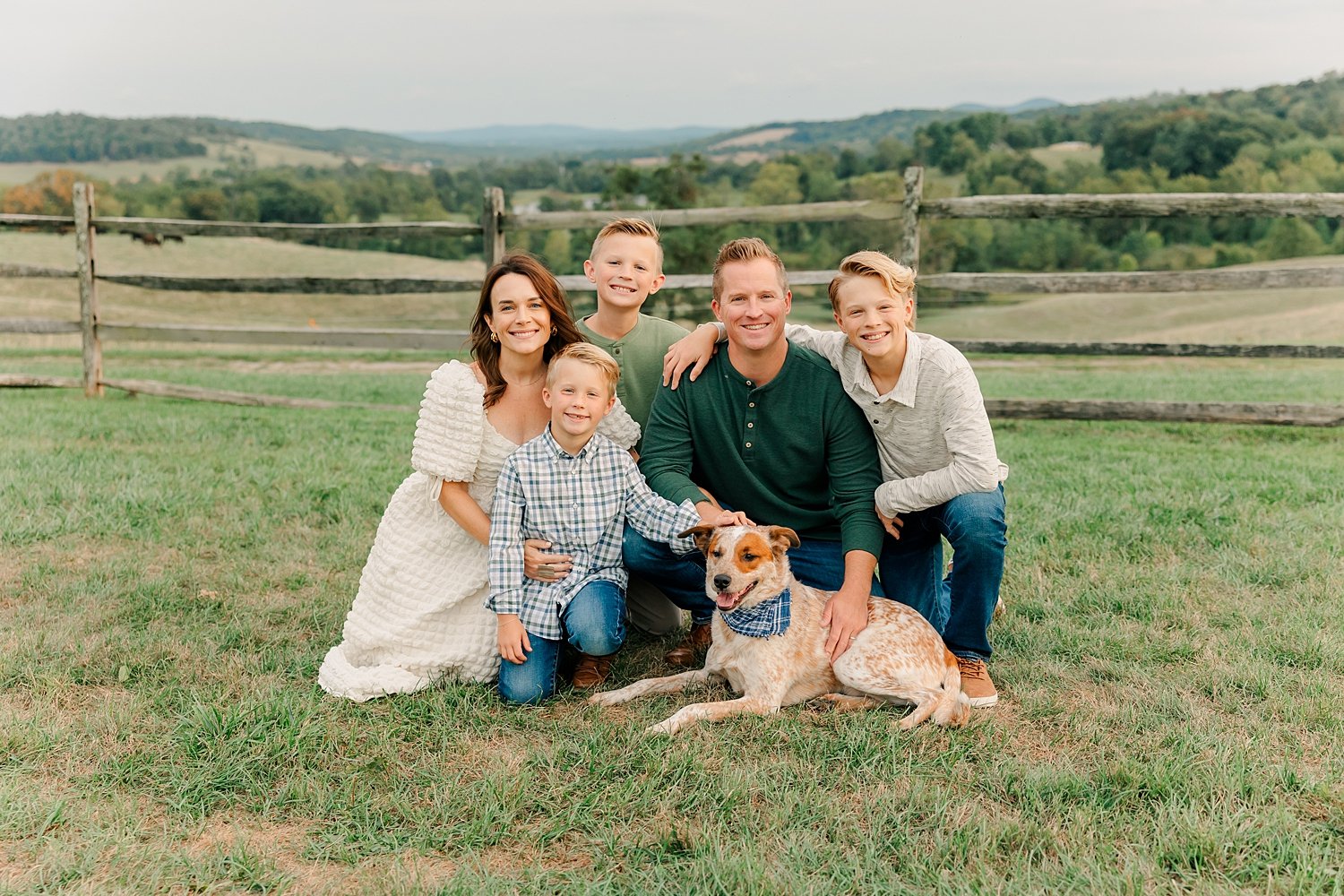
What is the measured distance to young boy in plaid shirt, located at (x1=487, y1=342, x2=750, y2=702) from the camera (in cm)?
344

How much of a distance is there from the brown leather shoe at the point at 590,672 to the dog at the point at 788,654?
0.53ft

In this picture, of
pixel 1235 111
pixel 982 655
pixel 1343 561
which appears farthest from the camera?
pixel 1235 111

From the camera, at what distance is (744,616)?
3.37 m

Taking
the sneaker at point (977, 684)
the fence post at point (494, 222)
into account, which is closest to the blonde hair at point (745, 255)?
the sneaker at point (977, 684)

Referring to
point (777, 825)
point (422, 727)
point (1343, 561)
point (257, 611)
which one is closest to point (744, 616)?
point (777, 825)

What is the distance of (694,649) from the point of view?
154 inches

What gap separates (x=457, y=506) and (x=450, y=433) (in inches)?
10.5

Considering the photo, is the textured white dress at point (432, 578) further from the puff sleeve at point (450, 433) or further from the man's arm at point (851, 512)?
the man's arm at point (851, 512)

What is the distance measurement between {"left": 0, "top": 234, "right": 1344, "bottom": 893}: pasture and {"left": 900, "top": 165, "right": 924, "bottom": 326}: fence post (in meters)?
3.14

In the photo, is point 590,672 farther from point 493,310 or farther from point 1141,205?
point 1141,205

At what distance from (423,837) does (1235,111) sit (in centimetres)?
8408

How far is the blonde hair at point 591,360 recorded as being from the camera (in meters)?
3.45

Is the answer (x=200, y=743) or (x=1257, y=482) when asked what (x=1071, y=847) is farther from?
(x=1257, y=482)

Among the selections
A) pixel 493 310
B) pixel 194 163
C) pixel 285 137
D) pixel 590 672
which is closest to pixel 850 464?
pixel 590 672
